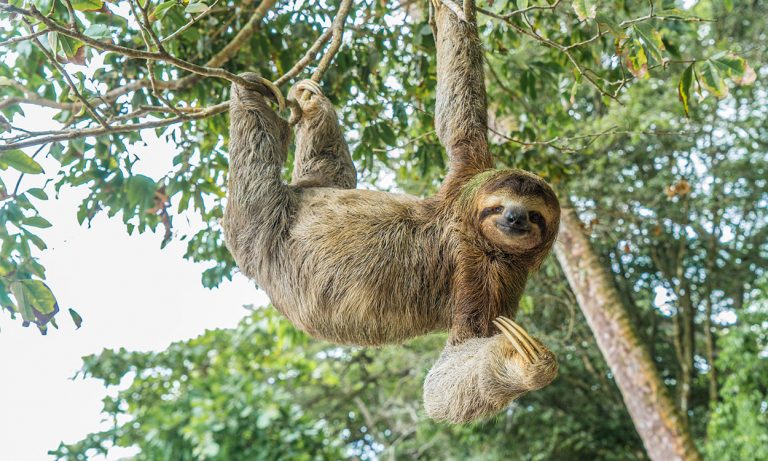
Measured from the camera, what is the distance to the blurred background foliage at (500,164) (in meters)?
5.03

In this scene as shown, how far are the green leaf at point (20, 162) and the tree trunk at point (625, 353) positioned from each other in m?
6.87

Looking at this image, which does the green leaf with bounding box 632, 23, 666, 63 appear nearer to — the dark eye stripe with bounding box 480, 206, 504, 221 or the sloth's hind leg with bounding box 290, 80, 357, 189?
the dark eye stripe with bounding box 480, 206, 504, 221

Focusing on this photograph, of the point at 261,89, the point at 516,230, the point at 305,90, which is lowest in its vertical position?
the point at 516,230

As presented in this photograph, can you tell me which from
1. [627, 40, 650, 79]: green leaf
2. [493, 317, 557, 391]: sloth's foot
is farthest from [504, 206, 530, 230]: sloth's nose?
[627, 40, 650, 79]: green leaf

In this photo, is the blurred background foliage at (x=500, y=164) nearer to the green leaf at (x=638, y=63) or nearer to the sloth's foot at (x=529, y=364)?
the green leaf at (x=638, y=63)

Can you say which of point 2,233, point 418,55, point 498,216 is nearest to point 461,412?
point 498,216

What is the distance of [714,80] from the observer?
4648mm

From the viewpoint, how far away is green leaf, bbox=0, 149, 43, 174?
398 centimetres

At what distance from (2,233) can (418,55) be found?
4662mm

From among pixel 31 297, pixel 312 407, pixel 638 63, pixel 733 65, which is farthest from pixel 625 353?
pixel 312 407

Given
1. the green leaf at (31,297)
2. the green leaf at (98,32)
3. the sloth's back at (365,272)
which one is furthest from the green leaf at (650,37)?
the green leaf at (31,297)

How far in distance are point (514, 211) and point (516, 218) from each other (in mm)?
45

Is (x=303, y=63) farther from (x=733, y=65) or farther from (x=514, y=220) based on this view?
(x=733, y=65)

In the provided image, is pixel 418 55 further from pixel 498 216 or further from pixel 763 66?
pixel 763 66
